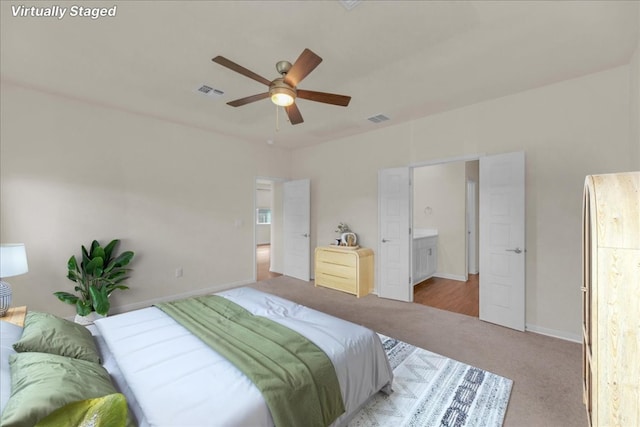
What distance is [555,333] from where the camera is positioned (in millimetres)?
2959

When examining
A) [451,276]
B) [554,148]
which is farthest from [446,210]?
[554,148]

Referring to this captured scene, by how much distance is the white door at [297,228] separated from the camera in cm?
545

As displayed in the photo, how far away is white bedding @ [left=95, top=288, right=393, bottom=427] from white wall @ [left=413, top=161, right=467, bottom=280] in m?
4.13

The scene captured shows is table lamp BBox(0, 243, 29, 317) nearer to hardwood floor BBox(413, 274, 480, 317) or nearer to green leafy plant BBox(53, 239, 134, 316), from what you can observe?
green leafy plant BBox(53, 239, 134, 316)

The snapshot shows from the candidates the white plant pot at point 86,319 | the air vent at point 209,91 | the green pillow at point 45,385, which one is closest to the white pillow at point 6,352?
the green pillow at point 45,385

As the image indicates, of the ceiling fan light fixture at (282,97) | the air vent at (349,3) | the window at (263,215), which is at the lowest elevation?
the window at (263,215)

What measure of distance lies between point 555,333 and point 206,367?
3.57 m

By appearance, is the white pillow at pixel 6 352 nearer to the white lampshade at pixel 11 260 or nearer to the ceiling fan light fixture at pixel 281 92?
the white lampshade at pixel 11 260

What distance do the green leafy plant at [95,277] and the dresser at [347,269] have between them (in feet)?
9.67

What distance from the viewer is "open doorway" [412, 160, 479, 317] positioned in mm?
5109

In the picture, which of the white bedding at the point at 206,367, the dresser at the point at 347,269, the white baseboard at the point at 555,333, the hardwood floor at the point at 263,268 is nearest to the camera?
the white bedding at the point at 206,367

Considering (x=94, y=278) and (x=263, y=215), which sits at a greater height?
(x=263, y=215)

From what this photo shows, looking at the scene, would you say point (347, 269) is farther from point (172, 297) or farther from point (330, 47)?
point (330, 47)

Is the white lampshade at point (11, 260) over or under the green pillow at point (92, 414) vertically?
over
